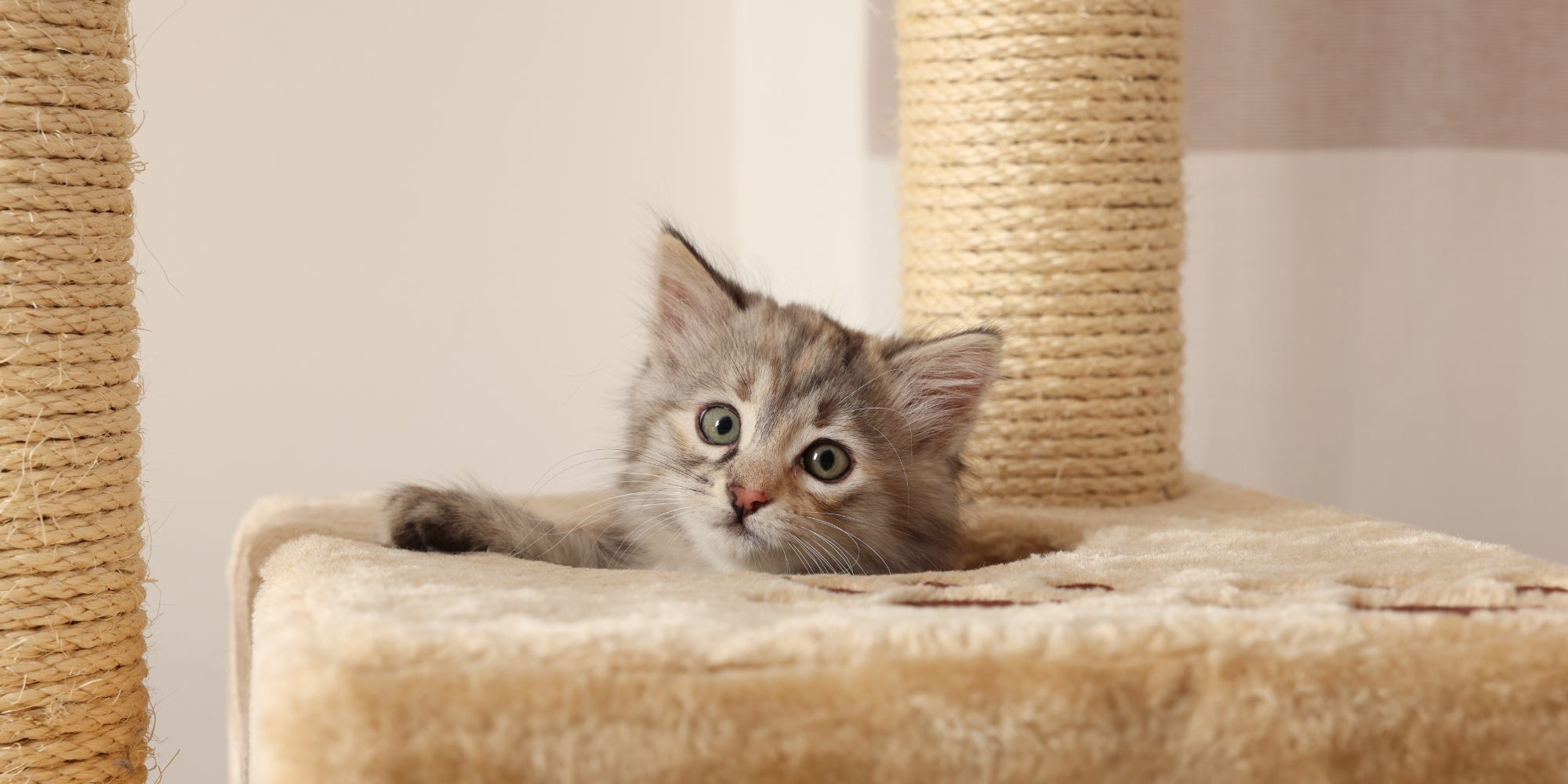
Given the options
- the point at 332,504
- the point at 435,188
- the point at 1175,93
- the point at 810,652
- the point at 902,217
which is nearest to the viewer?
the point at 810,652

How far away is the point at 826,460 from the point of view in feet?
4.70

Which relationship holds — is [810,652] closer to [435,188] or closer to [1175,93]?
[1175,93]

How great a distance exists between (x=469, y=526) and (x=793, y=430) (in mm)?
372

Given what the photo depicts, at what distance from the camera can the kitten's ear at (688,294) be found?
60.2 inches

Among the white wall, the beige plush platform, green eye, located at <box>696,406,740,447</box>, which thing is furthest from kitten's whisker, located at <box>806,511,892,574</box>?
the white wall

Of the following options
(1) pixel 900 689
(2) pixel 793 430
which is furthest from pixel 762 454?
(1) pixel 900 689

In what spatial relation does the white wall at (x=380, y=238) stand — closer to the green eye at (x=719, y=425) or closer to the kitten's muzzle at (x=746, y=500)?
the green eye at (x=719, y=425)

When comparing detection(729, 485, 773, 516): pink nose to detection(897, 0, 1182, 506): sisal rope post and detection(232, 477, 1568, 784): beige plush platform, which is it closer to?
detection(232, 477, 1568, 784): beige plush platform

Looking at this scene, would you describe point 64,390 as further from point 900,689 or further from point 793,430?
point 900,689

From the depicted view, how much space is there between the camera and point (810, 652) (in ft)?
2.56

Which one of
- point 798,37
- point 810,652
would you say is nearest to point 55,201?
point 810,652

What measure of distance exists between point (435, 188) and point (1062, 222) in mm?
1550

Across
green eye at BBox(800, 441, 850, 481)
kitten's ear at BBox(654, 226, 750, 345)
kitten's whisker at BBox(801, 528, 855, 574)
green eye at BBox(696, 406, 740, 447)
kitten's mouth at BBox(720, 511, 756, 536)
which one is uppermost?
kitten's ear at BBox(654, 226, 750, 345)

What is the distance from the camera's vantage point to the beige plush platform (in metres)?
0.74
